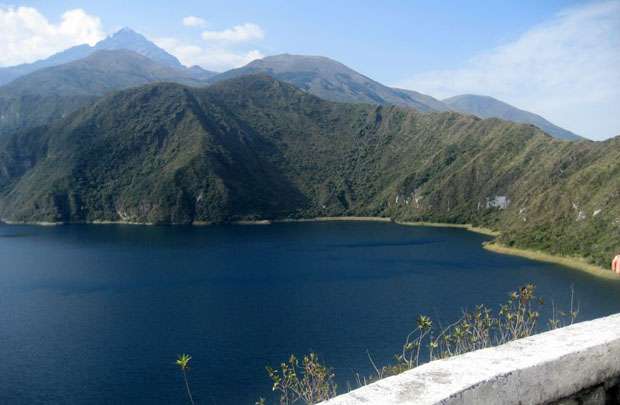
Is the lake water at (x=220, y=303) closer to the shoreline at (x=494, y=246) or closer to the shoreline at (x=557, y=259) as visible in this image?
the shoreline at (x=557, y=259)

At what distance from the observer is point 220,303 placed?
75.6 meters

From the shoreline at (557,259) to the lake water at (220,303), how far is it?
8.33 feet

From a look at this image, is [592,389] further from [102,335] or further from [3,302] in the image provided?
[3,302]

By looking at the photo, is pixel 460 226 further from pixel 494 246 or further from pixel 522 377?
pixel 522 377

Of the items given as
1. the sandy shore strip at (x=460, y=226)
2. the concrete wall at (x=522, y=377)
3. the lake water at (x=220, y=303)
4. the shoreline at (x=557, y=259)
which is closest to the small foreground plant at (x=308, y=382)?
the concrete wall at (x=522, y=377)

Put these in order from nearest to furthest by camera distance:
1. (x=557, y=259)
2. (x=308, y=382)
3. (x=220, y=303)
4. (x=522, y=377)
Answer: (x=522, y=377)
(x=308, y=382)
(x=220, y=303)
(x=557, y=259)

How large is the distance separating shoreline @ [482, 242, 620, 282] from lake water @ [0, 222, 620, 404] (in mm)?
2540

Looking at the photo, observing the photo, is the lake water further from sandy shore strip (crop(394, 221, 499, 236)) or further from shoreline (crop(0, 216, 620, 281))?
sandy shore strip (crop(394, 221, 499, 236))

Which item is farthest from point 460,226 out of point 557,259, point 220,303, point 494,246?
point 220,303

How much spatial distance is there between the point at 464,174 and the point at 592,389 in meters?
→ 192

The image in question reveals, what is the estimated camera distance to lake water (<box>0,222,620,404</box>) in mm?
47875

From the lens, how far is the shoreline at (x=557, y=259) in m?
87.8

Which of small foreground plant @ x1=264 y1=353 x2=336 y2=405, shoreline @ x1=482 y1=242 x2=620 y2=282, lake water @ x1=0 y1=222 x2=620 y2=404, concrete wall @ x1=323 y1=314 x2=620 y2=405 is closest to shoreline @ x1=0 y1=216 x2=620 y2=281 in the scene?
shoreline @ x1=482 y1=242 x2=620 y2=282

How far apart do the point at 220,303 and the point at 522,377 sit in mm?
73583
